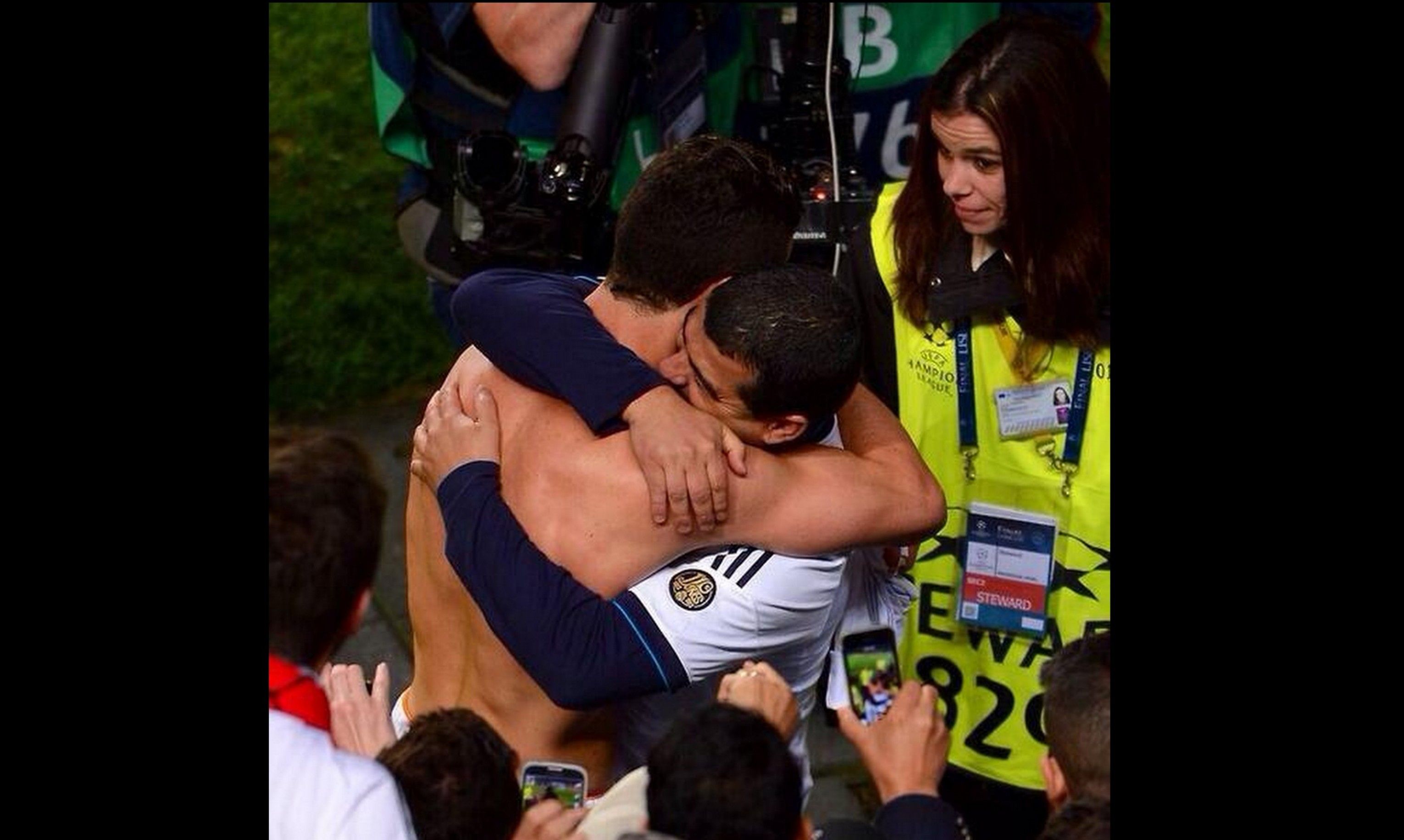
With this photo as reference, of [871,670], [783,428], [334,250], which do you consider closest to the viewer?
[783,428]

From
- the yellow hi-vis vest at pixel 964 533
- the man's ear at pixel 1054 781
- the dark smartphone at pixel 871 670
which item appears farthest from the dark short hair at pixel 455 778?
the yellow hi-vis vest at pixel 964 533

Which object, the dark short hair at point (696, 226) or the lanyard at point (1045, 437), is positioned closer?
the dark short hair at point (696, 226)

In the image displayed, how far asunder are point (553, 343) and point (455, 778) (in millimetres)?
791

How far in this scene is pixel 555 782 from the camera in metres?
2.37

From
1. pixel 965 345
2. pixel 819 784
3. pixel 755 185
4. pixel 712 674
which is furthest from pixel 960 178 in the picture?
pixel 819 784

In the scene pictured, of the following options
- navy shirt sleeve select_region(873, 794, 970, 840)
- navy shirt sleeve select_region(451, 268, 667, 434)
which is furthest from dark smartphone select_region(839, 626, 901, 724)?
navy shirt sleeve select_region(451, 268, 667, 434)

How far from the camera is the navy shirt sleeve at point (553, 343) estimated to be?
97.0 inches

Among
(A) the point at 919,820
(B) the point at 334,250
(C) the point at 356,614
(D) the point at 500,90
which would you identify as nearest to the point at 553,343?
(C) the point at 356,614

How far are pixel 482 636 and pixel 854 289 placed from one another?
1.07 meters

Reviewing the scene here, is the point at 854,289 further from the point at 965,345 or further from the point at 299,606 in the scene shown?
the point at 299,606

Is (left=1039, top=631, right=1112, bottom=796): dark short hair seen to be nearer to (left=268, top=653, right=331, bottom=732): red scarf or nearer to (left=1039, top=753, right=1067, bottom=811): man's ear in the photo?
(left=1039, top=753, right=1067, bottom=811): man's ear

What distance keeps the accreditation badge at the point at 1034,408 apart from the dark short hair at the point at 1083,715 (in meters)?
0.77

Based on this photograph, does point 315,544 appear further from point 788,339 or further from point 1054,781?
point 1054,781

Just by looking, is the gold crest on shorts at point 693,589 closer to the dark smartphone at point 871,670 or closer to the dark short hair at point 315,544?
the dark smartphone at point 871,670
